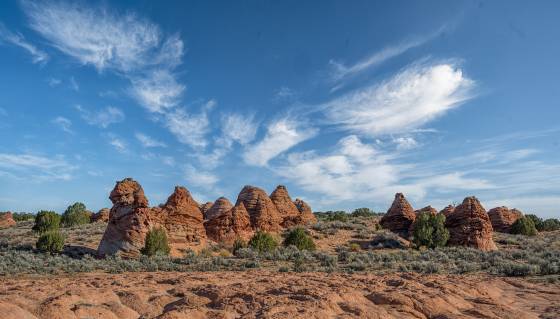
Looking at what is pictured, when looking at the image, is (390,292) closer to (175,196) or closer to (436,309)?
(436,309)

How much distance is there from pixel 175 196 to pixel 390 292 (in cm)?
2323

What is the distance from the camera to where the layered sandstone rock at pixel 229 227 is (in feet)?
101

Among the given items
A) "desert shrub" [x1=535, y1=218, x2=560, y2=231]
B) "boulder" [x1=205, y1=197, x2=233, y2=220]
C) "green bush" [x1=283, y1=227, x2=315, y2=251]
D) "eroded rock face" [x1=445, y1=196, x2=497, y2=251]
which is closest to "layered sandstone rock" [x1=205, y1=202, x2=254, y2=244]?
"boulder" [x1=205, y1=197, x2=233, y2=220]

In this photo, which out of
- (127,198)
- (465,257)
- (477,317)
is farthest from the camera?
(127,198)

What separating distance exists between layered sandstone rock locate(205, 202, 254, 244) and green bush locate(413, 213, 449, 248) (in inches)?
529

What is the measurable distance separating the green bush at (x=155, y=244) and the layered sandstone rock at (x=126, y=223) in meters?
0.53

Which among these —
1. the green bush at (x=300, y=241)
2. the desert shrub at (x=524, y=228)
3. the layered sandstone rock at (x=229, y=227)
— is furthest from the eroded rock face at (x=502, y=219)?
the layered sandstone rock at (x=229, y=227)

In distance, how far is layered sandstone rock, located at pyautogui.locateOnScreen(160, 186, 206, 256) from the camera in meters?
27.5

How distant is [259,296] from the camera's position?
820cm

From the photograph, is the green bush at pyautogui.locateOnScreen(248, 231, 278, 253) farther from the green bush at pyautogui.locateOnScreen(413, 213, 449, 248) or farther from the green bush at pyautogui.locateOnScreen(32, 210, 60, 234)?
the green bush at pyautogui.locateOnScreen(32, 210, 60, 234)

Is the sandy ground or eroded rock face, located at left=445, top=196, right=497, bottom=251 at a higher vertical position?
eroded rock face, located at left=445, top=196, right=497, bottom=251

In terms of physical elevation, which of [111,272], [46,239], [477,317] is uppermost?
[46,239]

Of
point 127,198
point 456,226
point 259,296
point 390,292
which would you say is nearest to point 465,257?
point 456,226

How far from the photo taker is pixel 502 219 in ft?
151
